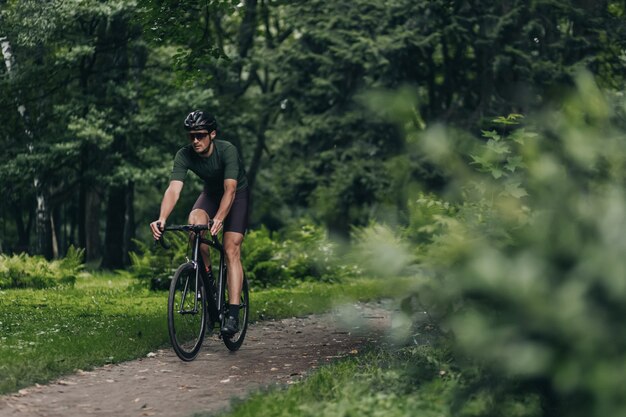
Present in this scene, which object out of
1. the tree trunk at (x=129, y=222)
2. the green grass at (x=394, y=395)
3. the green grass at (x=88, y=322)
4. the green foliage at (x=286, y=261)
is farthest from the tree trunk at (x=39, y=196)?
the green grass at (x=394, y=395)

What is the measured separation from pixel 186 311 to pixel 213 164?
4.36 feet

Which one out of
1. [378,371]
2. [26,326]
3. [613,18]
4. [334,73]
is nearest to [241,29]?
[334,73]

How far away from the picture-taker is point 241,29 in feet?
108

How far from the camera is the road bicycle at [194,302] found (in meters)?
7.76

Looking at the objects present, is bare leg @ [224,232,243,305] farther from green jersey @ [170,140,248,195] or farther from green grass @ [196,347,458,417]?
green grass @ [196,347,458,417]

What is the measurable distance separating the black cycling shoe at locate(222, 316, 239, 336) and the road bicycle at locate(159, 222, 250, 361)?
59 mm

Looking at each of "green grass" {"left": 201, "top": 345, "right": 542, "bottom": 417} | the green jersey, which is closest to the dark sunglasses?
the green jersey

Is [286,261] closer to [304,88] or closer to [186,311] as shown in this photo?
[304,88]

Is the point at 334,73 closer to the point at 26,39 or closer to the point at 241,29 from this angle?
the point at 241,29

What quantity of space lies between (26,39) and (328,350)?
15.6m

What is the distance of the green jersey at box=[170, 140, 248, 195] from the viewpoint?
321 inches

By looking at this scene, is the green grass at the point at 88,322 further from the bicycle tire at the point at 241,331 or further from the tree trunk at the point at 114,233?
the tree trunk at the point at 114,233

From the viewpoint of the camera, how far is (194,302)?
8.09 meters

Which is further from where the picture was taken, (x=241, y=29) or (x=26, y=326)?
(x=241, y=29)
